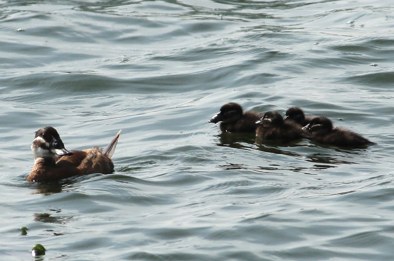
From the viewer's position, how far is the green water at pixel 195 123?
11.5 m

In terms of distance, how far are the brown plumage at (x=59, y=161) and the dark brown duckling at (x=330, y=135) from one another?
7.71ft

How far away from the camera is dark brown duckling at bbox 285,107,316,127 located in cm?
1566

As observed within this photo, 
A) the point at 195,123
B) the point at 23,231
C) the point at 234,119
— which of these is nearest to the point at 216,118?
the point at 234,119

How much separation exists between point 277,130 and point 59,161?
2.60 meters

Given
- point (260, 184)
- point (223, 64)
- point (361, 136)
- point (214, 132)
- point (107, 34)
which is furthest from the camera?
point (107, 34)

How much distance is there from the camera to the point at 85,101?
18562 mm

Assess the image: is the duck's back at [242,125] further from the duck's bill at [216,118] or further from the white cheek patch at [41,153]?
the white cheek patch at [41,153]

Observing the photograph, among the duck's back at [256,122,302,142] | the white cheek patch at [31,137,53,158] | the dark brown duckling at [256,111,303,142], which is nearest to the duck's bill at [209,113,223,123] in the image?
the dark brown duckling at [256,111,303,142]

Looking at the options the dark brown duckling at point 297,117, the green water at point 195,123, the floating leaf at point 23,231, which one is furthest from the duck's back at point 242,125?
the floating leaf at point 23,231

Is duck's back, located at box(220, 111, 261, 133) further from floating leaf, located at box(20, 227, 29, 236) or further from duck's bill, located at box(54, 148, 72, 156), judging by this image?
→ floating leaf, located at box(20, 227, 29, 236)

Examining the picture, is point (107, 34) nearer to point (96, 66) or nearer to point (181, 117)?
point (96, 66)

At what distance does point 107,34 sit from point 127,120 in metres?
6.56

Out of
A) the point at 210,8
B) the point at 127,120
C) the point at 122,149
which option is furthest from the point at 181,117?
the point at 210,8

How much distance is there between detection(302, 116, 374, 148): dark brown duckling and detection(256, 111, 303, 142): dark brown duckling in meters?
0.12
